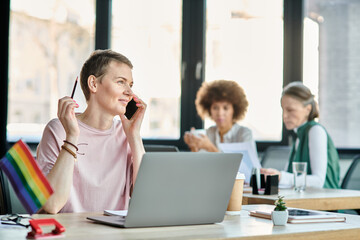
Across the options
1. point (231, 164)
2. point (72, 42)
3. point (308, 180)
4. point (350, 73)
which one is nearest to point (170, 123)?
point (72, 42)

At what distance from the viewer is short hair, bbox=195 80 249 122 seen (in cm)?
403

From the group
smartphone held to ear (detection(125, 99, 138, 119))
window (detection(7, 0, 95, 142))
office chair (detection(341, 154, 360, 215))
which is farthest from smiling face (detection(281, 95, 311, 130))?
window (detection(7, 0, 95, 142))

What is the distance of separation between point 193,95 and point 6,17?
5.68 feet

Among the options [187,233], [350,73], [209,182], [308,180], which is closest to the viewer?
[187,233]

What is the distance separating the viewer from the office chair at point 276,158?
3.74 m

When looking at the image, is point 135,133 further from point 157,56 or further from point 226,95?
point 157,56

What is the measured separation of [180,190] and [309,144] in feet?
6.21

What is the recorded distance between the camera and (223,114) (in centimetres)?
393

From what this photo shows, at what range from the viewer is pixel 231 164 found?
1.38 meters

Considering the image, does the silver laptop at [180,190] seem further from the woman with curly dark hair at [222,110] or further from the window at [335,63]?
the window at [335,63]

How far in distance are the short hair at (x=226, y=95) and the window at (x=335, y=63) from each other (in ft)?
2.51

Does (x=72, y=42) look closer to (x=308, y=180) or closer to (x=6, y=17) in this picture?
(x=6, y=17)

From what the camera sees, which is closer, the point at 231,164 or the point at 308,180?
the point at 231,164

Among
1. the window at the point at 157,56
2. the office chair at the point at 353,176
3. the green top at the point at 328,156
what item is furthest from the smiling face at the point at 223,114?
the office chair at the point at 353,176
